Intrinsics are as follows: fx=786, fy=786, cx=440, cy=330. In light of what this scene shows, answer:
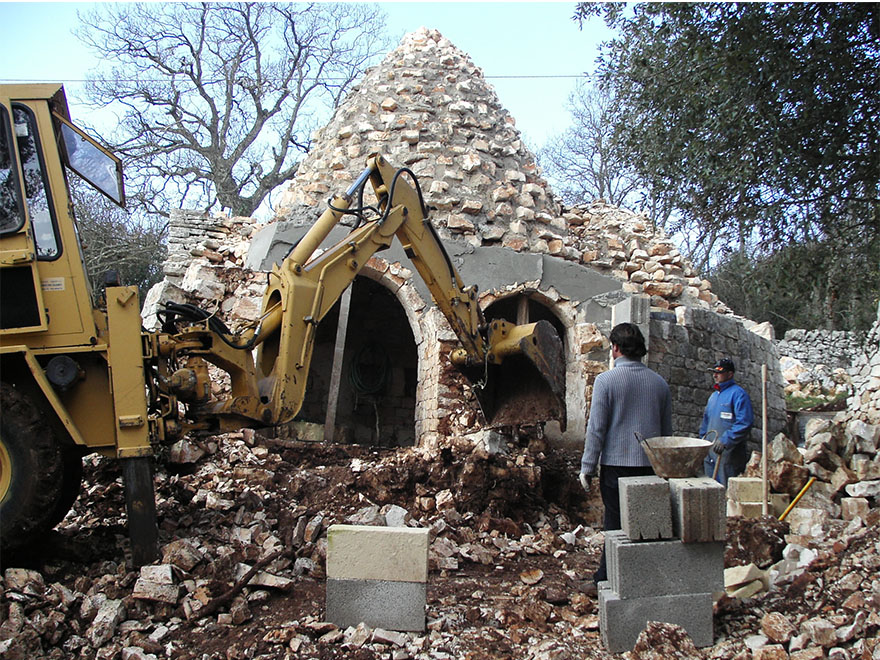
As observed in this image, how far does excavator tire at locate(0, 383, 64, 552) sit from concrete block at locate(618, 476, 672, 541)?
3506mm

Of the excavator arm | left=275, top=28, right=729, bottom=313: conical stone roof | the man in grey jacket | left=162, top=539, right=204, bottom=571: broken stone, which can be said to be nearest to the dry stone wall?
left=275, top=28, right=729, bottom=313: conical stone roof

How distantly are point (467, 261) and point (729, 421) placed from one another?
4134mm

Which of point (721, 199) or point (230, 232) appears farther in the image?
point (230, 232)

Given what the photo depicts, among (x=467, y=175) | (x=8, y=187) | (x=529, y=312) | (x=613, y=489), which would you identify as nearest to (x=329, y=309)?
(x=8, y=187)

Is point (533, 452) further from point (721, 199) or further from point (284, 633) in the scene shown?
point (284, 633)

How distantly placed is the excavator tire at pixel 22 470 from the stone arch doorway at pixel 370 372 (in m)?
7.65

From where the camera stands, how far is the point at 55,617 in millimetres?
4523

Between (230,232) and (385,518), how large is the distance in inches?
238

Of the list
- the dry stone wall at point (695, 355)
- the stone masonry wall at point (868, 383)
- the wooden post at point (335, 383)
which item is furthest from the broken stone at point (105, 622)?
the stone masonry wall at point (868, 383)

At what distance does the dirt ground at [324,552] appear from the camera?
14.6 ft

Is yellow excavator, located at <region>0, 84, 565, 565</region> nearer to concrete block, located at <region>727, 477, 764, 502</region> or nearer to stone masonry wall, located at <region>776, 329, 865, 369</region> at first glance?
concrete block, located at <region>727, 477, 764, 502</region>

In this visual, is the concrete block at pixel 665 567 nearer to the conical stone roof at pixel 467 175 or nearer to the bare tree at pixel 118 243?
A: the conical stone roof at pixel 467 175

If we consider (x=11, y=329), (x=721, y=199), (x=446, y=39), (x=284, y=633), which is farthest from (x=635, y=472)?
(x=446, y=39)

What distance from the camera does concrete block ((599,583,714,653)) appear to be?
4277mm
